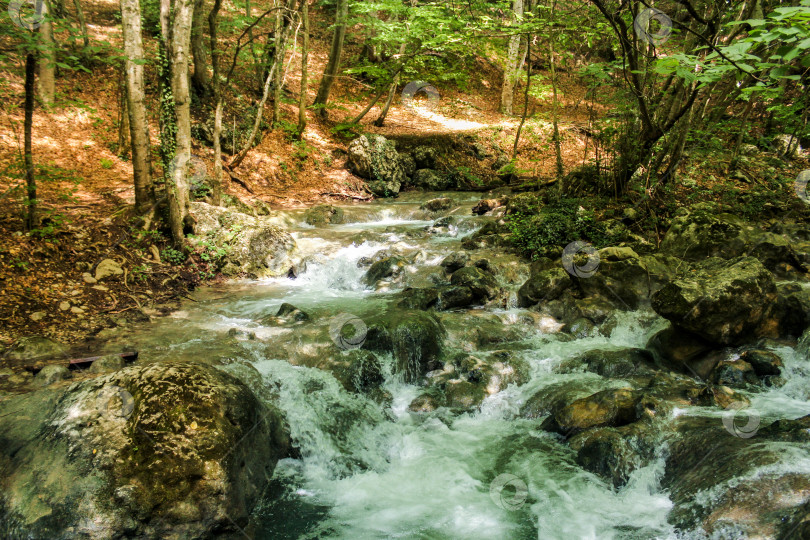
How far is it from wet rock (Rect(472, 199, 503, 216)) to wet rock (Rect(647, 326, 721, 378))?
6.47 m

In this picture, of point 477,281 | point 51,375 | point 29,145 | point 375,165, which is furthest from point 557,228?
point 29,145

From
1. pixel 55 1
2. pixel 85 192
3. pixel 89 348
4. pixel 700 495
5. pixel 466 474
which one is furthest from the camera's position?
pixel 55 1

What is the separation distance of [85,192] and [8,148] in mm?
2014

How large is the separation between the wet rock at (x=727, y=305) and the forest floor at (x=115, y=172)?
5.61 meters

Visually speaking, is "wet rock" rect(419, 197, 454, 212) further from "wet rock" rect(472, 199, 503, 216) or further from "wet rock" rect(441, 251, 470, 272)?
"wet rock" rect(441, 251, 470, 272)

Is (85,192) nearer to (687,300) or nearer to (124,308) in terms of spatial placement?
(124,308)

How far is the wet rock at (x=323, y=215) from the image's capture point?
1124 centimetres

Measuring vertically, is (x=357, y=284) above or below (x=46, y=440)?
below

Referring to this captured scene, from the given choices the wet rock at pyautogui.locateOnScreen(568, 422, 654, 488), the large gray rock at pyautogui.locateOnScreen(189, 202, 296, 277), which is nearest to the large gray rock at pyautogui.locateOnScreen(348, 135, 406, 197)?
the large gray rock at pyautogui.locateOnScreen(189, 202, 296, 277)

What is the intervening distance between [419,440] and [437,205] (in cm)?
858

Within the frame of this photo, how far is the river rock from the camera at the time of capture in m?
2.92

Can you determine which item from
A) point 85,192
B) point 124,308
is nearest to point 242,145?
point 85,192

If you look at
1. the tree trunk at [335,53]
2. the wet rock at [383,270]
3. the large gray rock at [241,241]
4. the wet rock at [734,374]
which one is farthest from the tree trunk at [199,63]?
the wet rock at [734,374]

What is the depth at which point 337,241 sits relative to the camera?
390 inches
